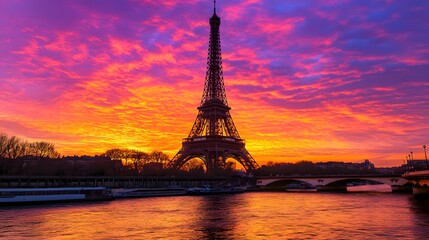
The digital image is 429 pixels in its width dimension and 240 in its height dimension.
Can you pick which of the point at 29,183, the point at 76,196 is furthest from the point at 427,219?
the point at 29,183

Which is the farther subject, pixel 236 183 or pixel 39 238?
pixel 236 183

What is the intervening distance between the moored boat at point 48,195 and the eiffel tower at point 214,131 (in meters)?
38.5

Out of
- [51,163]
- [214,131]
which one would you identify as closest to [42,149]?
[51,163]

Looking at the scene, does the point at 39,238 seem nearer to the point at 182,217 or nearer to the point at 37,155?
the point at 182,217

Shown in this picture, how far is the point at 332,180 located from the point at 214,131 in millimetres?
32374

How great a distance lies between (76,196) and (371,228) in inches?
1632

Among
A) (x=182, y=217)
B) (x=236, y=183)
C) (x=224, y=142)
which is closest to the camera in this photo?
(x=182, y=217)

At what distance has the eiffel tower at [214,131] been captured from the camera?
96.7 metres

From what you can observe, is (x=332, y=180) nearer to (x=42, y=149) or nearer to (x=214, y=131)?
(x=214, y=131)

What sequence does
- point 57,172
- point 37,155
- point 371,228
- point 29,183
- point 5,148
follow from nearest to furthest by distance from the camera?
point 371,228 < point 29,183 < point 5,148 < point 57,172 < point 37,155

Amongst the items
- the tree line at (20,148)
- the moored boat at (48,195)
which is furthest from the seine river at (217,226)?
the tree line at (20,148)

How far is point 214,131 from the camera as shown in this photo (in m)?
100

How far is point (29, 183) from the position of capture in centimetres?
6397

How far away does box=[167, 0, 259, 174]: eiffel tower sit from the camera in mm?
96688
